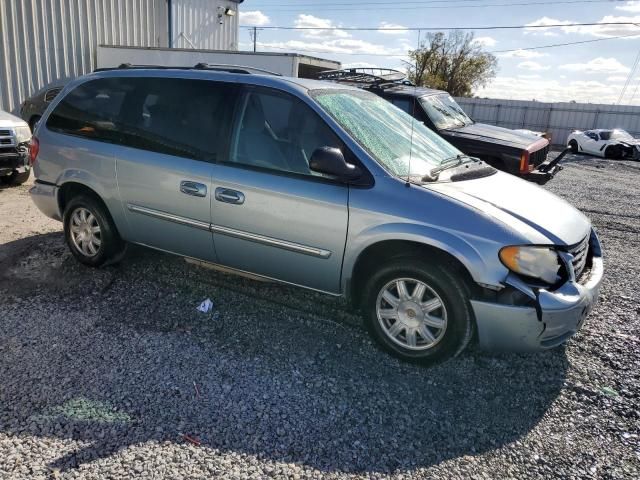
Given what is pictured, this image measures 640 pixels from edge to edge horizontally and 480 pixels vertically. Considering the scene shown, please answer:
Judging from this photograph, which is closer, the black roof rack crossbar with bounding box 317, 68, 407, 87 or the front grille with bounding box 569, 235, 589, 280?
the front grille with bounding box 569, 235, 589, 280

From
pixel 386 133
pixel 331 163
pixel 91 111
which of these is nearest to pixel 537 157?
pixel 386 133

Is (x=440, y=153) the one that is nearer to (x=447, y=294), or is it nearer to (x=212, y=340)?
(x=447, y=294)

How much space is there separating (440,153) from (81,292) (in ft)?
10.7

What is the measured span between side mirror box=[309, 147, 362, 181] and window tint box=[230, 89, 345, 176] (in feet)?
0.66

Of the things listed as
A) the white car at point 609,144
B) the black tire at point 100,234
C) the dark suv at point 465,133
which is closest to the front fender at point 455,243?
the black tire at point 100,234

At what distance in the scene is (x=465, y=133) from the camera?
8.27m

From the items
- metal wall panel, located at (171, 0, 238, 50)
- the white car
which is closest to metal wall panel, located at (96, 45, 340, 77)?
metal wall panel, located at (171, 0, 238, 50)

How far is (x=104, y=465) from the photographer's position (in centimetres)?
246

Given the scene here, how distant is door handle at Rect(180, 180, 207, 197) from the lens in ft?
12.8

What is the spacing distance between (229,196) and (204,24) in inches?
634

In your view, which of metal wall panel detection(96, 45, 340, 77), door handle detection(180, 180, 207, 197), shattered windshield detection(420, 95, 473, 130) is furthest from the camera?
metal wall panel detection(96, 45, 340, 77)

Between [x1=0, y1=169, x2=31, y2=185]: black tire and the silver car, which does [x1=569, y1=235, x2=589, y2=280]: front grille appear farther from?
[x1=0, y1=169, x2=31, y2=185]: black tire

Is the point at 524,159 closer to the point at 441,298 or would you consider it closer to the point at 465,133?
the point at 465,133

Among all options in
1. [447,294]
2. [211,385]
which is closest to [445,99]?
[447,294]
